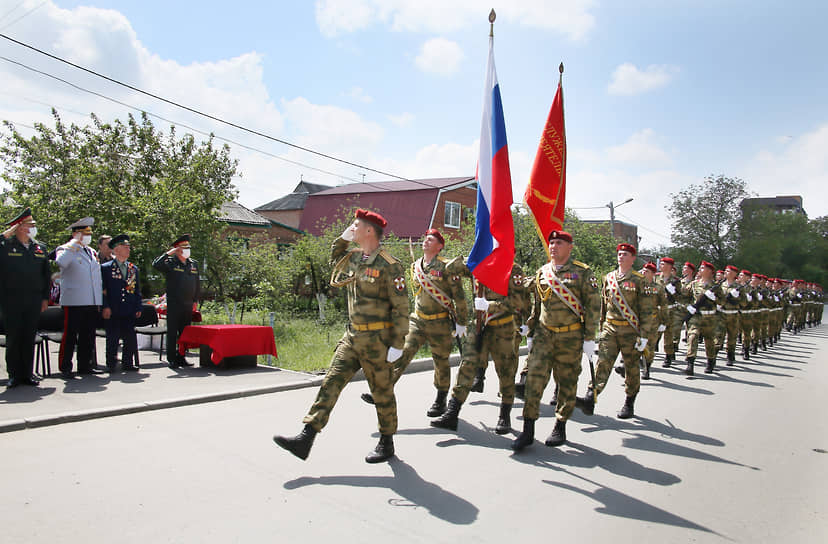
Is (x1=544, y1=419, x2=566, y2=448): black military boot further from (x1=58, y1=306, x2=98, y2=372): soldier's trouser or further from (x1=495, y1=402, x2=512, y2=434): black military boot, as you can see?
(x1=58, y1=306, x2=98, y2=372): soldier's trouser

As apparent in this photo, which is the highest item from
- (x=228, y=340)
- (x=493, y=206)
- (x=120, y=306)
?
(x=493, y=206)

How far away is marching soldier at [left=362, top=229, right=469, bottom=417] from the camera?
6.22 m

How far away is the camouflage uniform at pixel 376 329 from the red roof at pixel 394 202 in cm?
2636

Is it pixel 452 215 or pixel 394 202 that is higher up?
pixel 394 202

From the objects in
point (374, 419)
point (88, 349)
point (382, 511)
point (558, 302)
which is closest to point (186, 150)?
point (88, 349)

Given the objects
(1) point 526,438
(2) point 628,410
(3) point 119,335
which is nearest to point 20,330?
(3) point 119,335

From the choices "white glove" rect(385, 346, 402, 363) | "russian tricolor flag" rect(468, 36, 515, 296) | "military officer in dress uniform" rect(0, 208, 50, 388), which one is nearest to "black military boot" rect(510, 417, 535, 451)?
"russian tricolor flag" rect(468, 36, 515, 296)

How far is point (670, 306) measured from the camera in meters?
12.4

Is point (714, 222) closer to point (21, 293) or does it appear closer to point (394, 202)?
point (394, 202)

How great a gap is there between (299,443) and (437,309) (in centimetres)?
238

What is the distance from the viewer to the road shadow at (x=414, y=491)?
377 centimetres

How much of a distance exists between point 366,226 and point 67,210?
12.3 meters

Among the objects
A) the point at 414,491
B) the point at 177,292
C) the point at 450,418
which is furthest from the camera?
the point at 177,292

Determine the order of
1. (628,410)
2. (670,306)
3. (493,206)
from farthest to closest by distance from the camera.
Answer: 1. (670,306)
2. (628,410)
3. (493,206)
